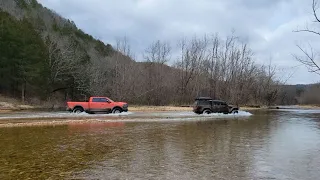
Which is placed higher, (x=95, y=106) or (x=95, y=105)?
(x=95, y=105)

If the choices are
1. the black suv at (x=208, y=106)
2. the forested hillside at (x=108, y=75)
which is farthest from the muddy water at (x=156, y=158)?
the forested hillside at (x=108, y=75)

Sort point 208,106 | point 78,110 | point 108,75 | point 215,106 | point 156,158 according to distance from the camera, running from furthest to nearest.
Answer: point 108,75
point 215,106
point 208,106
point 78,110
point 156,158

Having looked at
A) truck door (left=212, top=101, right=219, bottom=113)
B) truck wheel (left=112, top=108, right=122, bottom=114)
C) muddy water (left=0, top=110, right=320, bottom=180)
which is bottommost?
muddy water (left=0, top=110, right=320, bottom=180)

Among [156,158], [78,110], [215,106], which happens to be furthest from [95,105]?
[156,158]

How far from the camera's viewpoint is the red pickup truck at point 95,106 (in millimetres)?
34406

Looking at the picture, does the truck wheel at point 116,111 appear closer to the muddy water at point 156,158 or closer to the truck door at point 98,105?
the truck door at point 98,105

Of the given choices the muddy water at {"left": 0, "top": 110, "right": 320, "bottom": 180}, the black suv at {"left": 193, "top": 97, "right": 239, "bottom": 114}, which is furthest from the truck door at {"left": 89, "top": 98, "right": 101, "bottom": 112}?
the muddy water at {"left": 0, "top": 110, "right": 320, "bottom": 180}

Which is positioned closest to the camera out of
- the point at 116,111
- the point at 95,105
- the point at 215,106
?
the point at 95,105

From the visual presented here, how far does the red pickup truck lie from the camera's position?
34.4 metres

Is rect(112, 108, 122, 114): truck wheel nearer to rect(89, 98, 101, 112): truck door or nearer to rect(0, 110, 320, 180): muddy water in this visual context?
rect(89, 98, 101, 112): truck door

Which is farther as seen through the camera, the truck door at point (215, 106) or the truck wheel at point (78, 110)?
the truck door at point (215, 106)

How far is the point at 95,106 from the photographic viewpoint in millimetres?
34406

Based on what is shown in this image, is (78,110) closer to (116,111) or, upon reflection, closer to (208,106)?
(116,111)

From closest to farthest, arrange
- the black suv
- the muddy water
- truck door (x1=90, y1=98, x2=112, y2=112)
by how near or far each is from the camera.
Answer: the muddy water → truck door (x1=90, y1=98, x2=112, y2=112) → the black suv
